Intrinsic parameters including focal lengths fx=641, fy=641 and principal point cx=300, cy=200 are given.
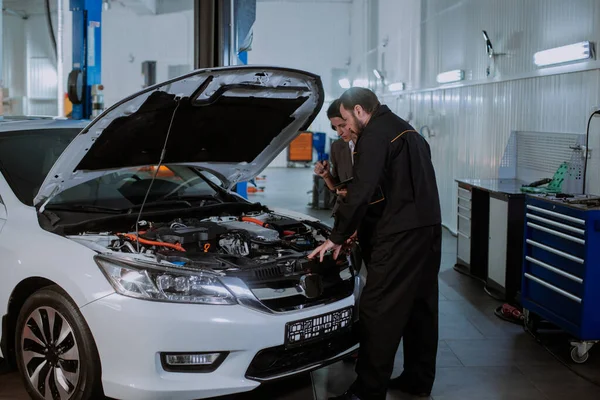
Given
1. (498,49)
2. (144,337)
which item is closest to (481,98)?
(498,49)

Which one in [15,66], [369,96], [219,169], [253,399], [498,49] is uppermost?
[15,66]

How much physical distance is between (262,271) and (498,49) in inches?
186

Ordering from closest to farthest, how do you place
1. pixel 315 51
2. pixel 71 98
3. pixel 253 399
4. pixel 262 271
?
pixel 262 271
pixel 253 399
pixel 71 98
pixel 315 51

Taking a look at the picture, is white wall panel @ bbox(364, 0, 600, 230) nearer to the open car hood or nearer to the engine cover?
the open car hood

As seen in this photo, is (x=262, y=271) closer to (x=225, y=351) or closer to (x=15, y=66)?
(x=225, y=351)

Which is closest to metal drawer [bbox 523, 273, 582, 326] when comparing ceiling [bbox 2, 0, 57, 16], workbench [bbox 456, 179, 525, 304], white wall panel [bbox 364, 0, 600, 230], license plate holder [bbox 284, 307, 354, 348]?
workbench [bbox 456, 179, 525, 304]

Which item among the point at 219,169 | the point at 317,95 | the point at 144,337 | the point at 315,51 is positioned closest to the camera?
the point at 144,337

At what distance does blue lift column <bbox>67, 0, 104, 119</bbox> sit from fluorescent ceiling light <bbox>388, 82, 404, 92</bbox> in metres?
5.71

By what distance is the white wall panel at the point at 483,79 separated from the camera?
500 centimetres

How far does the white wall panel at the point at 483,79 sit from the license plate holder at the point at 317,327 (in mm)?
2721

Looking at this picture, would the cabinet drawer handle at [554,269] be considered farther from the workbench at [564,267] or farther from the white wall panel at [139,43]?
the white wall panel at [139,43]

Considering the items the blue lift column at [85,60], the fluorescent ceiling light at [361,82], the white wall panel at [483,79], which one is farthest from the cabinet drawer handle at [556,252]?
the fluorescent ceiling light at [361,82]

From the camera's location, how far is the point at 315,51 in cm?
1962

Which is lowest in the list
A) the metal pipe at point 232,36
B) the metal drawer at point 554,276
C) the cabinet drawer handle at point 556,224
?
the metal drawer at point 554,276
